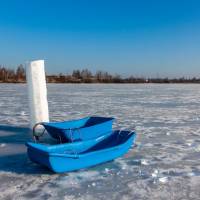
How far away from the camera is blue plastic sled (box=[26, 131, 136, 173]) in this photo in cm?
416

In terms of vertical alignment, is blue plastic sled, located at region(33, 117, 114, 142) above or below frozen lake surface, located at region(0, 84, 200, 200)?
above

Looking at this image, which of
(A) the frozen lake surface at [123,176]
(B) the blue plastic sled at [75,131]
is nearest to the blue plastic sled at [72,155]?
(A) the frozen lake surface at [123,176]

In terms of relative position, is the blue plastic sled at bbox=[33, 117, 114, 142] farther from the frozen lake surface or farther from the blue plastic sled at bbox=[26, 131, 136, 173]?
the blue plastic sled at bbox=[26, 131, 136, 173]

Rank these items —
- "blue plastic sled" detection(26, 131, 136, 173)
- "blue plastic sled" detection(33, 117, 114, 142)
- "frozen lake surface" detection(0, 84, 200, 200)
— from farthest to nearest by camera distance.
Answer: "blue plastic sled" detection(33, 117, 114, 142), "blue plastic sled" detection(26, 131, 136, 173), "frozen lake surface" detection(0, 84, 200, 200)

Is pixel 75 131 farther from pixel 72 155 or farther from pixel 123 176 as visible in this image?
pixel 123 176

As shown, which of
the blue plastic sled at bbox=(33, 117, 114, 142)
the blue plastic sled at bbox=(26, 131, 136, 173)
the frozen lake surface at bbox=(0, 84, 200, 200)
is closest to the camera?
the frozen lake surface at bbox=(0, 84, 200, 200)

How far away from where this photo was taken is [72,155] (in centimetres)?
426

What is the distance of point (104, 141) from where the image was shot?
5547 millimetres

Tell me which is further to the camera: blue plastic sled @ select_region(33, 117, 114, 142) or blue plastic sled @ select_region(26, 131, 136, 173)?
blue plastic sled @ select_region(33, 117, 114, 142)

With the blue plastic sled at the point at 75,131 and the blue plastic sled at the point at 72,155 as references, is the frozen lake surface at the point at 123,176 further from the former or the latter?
the blue plastic sled at the point at 75,131

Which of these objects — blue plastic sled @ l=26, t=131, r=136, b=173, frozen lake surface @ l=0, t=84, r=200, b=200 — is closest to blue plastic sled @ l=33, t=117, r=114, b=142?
frozen lake surface @ l=0, t=84, r=200, b=200

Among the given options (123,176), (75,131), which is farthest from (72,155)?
(75,131)

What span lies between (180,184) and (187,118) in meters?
6.23

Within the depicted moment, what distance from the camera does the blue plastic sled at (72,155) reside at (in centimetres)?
416
